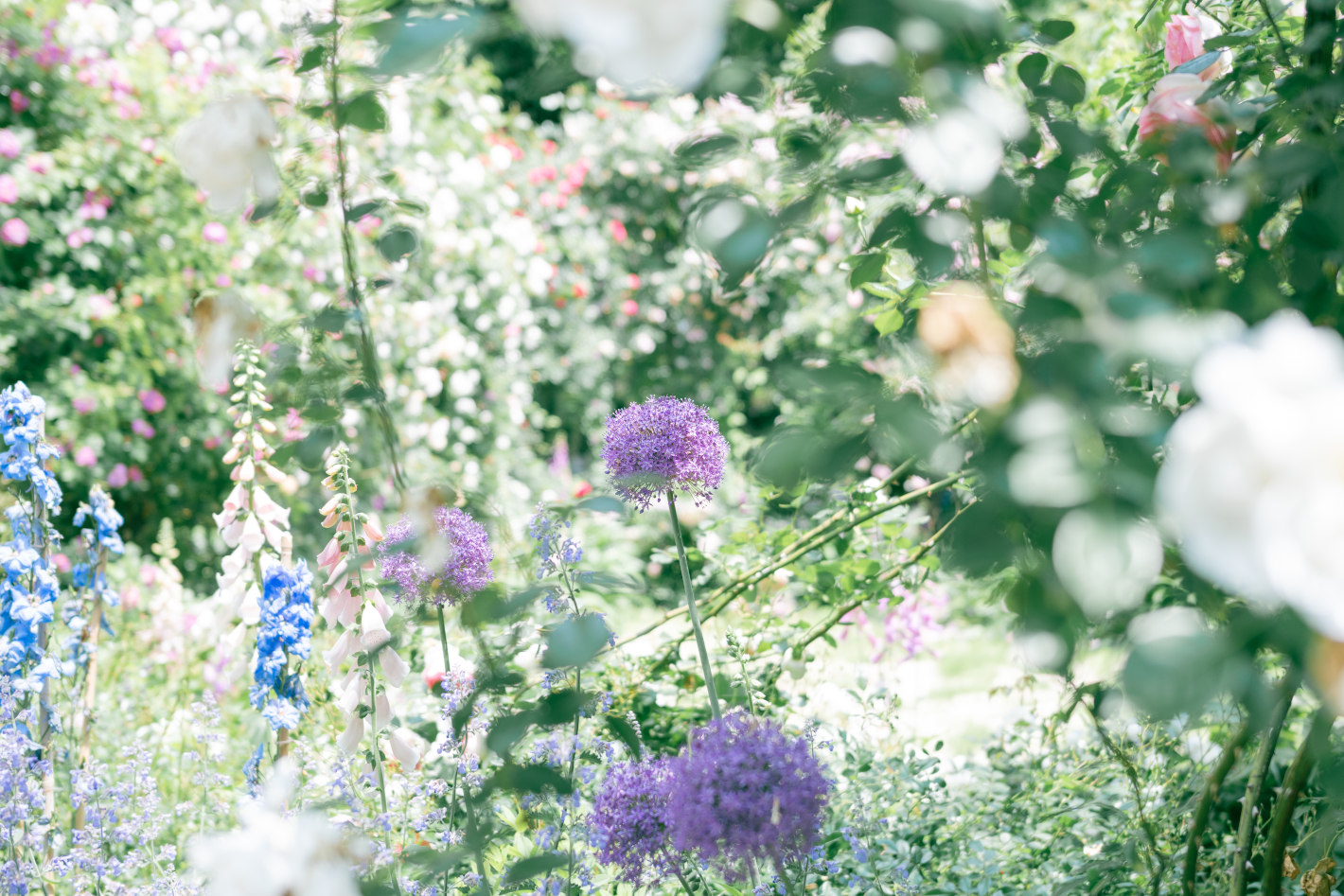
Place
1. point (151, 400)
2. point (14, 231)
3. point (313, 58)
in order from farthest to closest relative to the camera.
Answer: point (151, 400)
point (14, 231)
point (313, 58)

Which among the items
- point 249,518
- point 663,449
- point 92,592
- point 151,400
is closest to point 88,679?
point 92,592

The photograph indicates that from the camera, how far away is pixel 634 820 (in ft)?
3.32

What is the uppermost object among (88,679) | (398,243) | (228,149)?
(228,149)

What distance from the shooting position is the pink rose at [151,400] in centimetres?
387

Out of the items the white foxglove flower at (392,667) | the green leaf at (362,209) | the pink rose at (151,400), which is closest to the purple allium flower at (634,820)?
the white foxglove flower at (392,667)

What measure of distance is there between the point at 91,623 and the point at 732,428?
3.31m

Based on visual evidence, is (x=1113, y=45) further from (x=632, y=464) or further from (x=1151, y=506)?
(x=1151, y=506)

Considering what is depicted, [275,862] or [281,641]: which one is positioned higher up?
[275,862]

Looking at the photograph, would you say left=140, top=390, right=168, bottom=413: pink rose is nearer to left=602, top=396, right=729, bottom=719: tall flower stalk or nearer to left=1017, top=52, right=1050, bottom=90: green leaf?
left=602, top=396, right=729, bottom=719: tall flower stalk

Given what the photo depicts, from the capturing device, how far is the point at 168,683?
3.01 m

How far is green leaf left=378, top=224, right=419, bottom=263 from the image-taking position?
95cm

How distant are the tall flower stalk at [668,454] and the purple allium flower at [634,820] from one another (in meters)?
0.17

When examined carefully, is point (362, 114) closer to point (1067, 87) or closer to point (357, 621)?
point (1067, 87)

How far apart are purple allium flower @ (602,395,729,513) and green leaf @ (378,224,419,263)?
33cm
